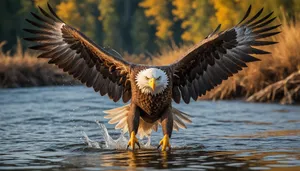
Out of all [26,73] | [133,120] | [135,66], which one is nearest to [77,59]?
[135,66]

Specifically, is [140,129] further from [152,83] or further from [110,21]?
[110,21]

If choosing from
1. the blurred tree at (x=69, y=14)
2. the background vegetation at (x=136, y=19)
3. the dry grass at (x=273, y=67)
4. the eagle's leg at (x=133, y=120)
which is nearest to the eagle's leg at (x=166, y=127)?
the eagle's leg at (x=133, y=120)

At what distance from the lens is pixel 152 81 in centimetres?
955

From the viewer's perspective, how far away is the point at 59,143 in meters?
10.8

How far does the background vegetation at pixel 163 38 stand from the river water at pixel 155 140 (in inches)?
26.6

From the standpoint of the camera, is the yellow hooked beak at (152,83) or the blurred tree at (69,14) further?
the blurred tree at (69,14)

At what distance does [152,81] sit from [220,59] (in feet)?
5.80

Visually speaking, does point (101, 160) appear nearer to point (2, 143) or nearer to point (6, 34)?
point (2, 143)

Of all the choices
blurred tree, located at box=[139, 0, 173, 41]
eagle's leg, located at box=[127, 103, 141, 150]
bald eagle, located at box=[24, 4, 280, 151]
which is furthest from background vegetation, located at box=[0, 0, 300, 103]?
eagle's leg, located at box=[127, 103, 141, 150]

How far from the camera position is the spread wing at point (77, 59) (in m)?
10.9

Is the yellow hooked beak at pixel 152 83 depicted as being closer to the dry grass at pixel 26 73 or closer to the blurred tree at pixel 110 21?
the dry grass at pixel 26 73

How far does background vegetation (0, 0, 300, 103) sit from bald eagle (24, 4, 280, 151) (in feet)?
2.68

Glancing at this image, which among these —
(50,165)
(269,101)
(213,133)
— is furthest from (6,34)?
(50,165)

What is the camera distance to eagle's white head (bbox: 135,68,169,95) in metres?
9.59
